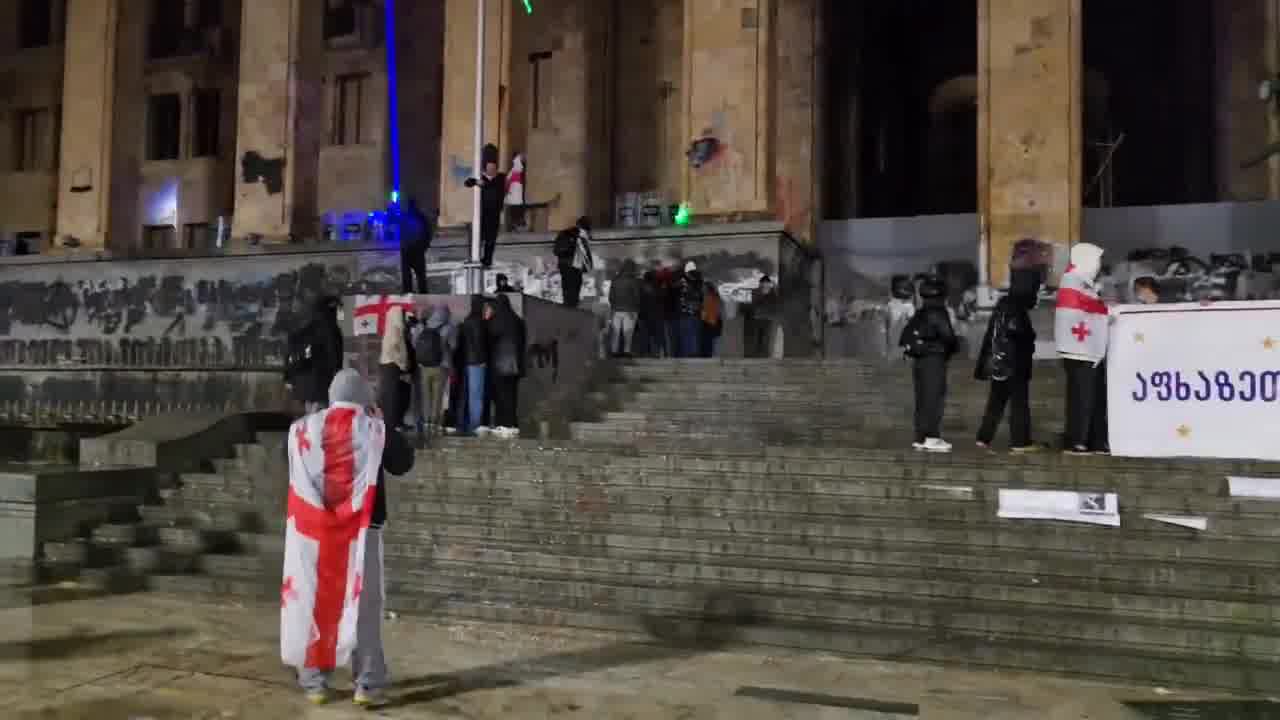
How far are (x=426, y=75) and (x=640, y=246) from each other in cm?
1101

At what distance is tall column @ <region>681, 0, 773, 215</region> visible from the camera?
1856 centimetres

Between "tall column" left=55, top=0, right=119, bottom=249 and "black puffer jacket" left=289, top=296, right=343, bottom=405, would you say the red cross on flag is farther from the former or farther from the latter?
"tall column" left=55, top=0, right=119, bottom=249

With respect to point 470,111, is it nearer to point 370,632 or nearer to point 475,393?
point 475,393

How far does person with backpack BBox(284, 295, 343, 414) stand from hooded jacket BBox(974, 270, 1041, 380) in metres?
6.78

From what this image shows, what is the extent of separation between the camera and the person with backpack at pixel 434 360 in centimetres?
1151

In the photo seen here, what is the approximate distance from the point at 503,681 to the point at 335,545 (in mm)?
1323

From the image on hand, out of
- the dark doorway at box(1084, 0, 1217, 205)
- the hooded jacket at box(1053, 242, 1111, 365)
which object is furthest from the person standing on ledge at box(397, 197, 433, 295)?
the dark doorway at box(1084, 0, 1217, 205)

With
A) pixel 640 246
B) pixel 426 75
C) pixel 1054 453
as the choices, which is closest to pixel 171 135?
pixel 426 75

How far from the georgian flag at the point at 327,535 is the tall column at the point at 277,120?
18.1 m

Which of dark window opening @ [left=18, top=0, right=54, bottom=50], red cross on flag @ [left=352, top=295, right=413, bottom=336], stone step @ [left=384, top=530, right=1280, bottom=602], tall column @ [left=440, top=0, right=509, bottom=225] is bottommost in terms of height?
stone step @ [left=384, top=530, right=1280, bottom=602]

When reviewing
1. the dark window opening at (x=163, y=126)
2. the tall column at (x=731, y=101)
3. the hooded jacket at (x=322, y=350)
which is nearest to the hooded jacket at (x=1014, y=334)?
the hooded jacket at (x=322, y=350)

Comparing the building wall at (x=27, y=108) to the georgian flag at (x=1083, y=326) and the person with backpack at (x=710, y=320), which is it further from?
the georgian flag at (x=1083, y=326)

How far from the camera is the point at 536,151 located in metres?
24.9

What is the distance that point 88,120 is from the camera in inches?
945
